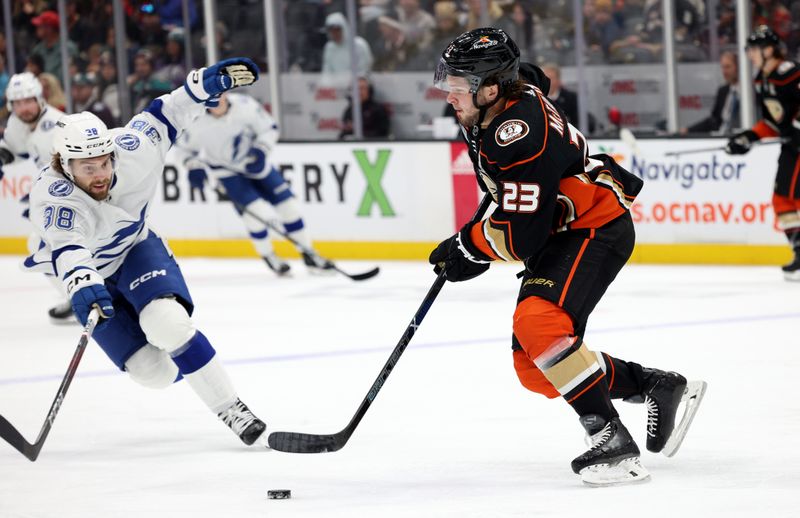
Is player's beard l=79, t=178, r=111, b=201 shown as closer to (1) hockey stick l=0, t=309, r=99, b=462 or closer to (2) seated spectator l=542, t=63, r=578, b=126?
(1) hockey stick l=0, t=309, r=99, b=462

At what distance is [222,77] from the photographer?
440cm

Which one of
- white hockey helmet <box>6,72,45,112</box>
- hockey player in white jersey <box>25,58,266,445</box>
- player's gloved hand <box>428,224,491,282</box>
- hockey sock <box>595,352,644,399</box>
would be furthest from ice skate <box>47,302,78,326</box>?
hockey sock <box>595,352,644,399</box>

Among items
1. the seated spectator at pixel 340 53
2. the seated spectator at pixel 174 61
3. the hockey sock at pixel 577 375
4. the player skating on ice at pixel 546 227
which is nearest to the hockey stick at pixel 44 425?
the player skating on ice at pixel 546 227

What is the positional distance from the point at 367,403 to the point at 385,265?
17.2ft

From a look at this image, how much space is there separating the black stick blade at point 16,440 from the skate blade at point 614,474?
1504mm

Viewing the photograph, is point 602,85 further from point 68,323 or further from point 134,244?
point 134,244

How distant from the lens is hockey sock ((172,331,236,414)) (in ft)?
13.4

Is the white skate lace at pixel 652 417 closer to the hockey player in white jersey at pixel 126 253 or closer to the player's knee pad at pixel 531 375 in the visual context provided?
the player's knee pad at pixel 531 375

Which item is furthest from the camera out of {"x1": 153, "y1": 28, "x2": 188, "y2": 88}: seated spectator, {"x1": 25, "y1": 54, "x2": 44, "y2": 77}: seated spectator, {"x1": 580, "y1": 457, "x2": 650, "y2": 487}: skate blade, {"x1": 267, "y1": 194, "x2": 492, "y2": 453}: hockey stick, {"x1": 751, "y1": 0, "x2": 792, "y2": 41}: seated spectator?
{"x1": 25, "y1": 54, "x2": 44, "y2": 77}: seated spectator

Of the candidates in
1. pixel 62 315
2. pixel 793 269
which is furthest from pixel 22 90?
pixel 793 269

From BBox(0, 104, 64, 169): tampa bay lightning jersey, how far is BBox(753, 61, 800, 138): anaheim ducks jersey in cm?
347

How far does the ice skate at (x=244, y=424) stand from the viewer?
414 centimetres

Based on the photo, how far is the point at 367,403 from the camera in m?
3.82

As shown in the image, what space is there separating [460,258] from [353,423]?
57cm
